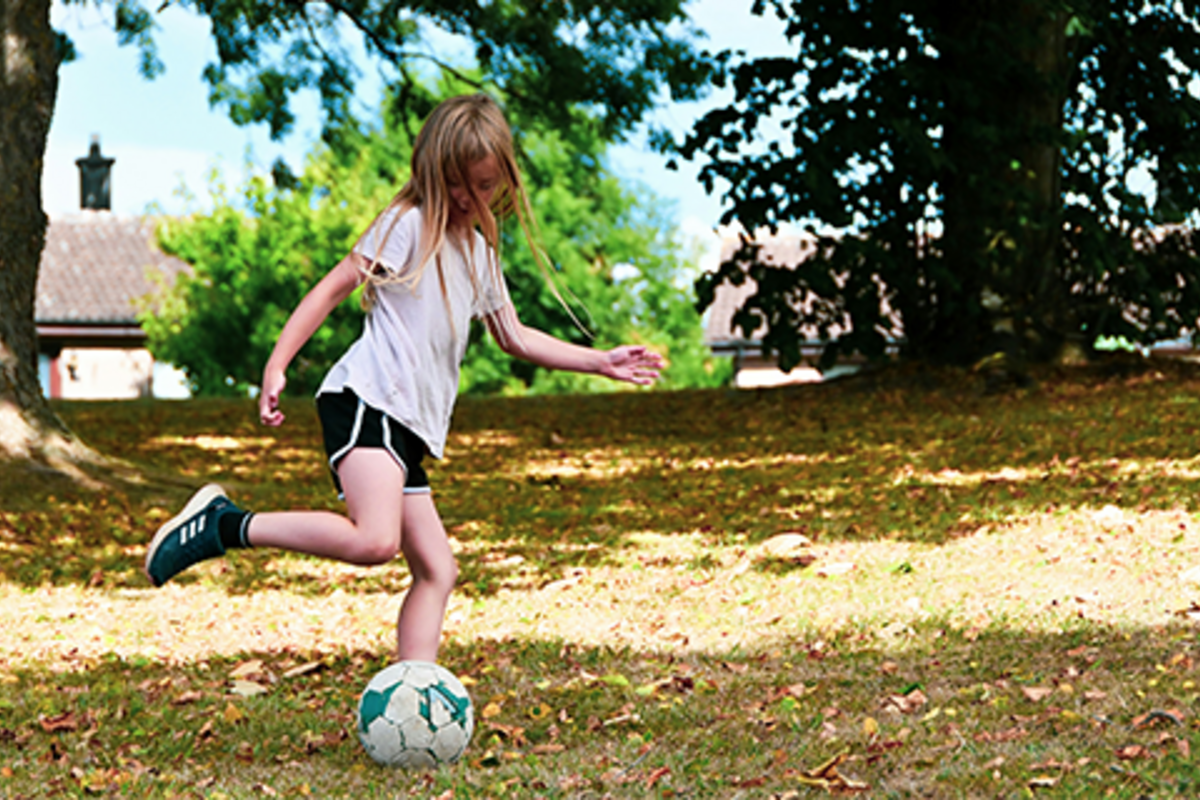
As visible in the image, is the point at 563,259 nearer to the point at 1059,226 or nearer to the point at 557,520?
the point at 1059,226

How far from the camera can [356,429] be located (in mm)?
4020

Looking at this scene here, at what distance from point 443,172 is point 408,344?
0.55 metres

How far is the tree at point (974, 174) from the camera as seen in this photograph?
13812mm

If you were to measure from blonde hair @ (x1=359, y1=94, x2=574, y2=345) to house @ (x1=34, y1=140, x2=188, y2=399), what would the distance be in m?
36.1

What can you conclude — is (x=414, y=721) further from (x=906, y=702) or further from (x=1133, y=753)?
(x=1133, y=753)

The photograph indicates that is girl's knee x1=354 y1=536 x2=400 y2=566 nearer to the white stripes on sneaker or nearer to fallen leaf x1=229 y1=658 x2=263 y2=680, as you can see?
the white stripes on sneaker

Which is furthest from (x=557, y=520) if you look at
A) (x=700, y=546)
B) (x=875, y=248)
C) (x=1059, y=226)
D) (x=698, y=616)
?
(x=1059, y=226)

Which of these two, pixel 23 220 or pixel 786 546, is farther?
pixel 23 220

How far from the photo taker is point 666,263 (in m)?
41.5

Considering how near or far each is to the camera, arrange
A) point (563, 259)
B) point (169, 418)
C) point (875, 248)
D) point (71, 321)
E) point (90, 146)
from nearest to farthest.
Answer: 1. point (875, 248)
2. point (169, 418)
3. point (563, 259)
4. point (71, 321)
5. point (90, 146)

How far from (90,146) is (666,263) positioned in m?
25.1

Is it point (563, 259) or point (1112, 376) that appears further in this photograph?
point (563, 259)

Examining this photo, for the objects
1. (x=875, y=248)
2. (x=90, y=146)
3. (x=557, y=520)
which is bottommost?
(x=557, y=520)

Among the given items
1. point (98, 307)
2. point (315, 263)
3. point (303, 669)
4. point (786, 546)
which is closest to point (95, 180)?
point (98, 307)
